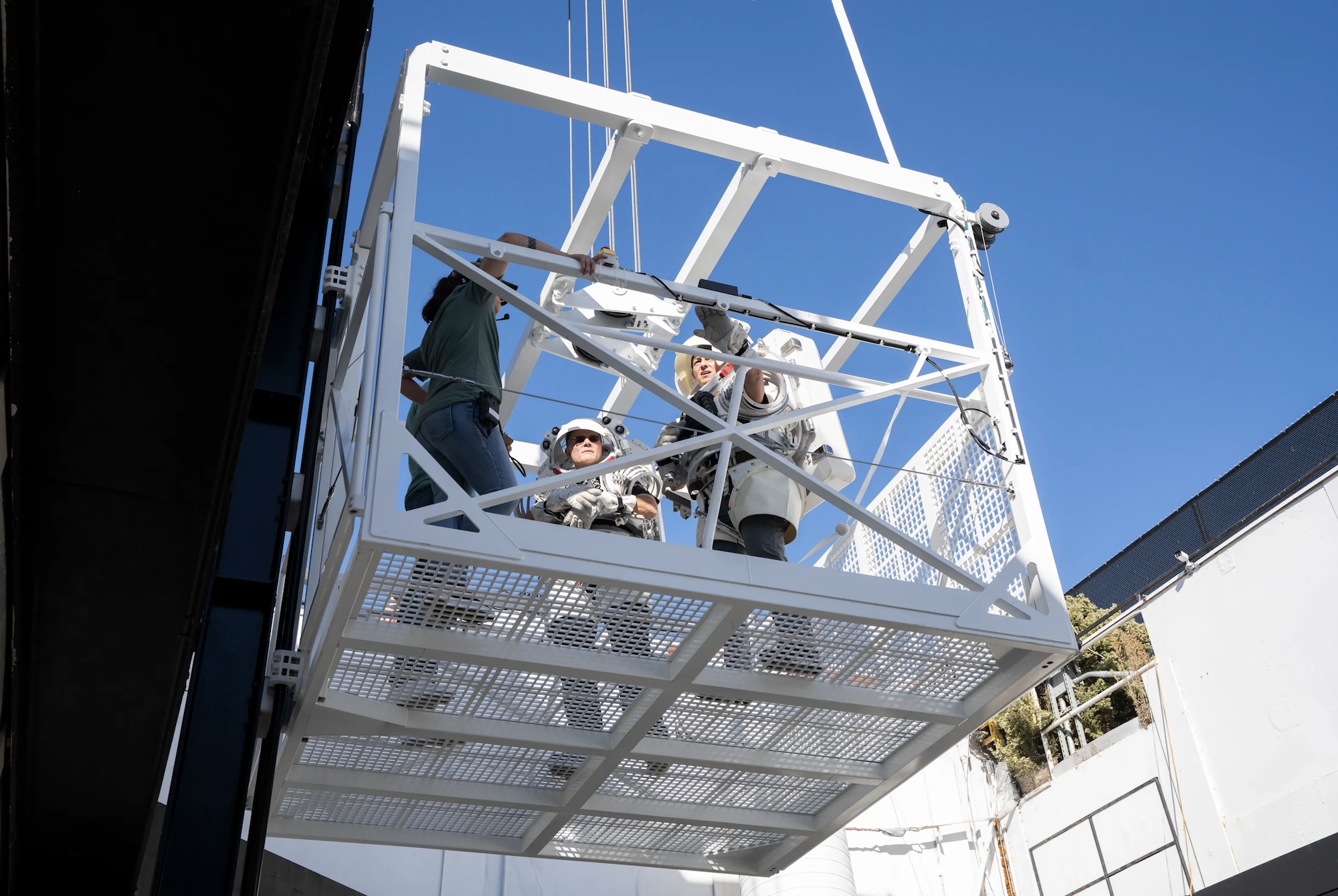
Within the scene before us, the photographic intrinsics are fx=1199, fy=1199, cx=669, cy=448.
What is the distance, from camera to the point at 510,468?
6.29m

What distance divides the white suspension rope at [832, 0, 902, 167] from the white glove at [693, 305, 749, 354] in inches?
75.4

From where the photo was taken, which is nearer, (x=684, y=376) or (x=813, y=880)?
(x=684, y=376)

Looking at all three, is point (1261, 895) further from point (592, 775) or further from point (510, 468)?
point (510, 468)

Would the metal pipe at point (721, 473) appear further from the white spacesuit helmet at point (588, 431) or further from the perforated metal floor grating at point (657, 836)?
the perforated metal floor grating at point (657, 836)

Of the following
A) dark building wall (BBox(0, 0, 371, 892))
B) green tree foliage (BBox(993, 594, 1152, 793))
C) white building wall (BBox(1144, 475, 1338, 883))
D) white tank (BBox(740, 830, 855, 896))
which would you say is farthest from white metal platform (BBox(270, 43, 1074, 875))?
green tree foliage (BBox(993, 594, 1152, 793))

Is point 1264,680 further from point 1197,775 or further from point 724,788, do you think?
point 724,788

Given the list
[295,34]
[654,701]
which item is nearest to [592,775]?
[654,701]

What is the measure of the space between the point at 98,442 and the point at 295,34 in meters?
1.65

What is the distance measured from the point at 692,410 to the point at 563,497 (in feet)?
4.61

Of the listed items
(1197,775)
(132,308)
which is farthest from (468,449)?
(1197,775)

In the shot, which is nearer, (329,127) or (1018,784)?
(329,127)

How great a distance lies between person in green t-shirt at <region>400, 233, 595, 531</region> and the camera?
615 cm

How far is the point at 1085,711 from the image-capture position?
16156 millimetres

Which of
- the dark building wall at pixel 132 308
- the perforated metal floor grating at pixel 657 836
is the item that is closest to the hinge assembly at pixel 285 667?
the dark building wall at pixel 132 308
